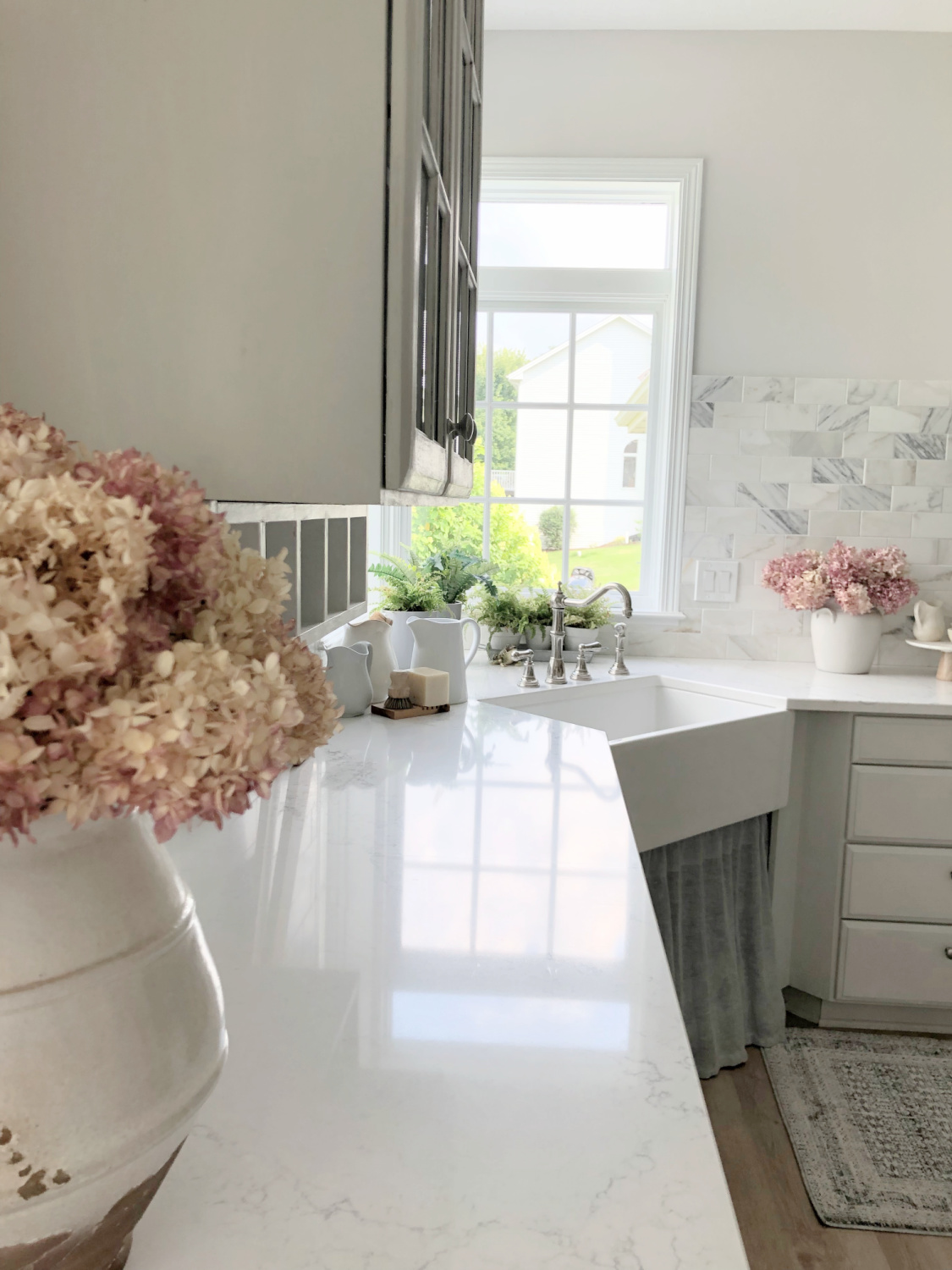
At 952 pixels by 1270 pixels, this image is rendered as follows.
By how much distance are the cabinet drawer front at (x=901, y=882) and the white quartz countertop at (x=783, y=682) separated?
39cm

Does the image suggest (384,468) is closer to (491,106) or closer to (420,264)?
(420,264)

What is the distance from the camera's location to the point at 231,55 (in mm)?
757

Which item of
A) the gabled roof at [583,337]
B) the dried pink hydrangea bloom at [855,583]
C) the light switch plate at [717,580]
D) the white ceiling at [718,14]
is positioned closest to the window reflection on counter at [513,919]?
the dried pink hydrangea bloom at [855,583]

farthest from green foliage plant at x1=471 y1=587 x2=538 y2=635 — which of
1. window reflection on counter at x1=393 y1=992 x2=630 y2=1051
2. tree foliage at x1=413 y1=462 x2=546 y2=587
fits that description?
window reflection on counter at x1=393 y1=992 x2=630 y2=1051

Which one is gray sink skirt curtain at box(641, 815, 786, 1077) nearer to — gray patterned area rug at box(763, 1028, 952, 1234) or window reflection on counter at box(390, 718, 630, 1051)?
gray patterned area rug at box(763, 1028, 952, 1234)

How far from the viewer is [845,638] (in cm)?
292

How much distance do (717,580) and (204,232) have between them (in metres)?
2.60

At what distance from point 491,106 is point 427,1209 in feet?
10.4

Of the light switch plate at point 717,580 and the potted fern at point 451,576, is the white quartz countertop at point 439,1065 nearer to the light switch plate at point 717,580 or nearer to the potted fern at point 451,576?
the potted fern at point 451,576

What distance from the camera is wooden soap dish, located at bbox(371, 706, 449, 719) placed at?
216cm

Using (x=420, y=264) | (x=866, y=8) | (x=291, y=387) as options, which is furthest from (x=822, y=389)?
(x=291, y=387)

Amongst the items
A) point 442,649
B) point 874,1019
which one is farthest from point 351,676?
point 874,1019

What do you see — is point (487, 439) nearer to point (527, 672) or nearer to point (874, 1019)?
point (527, 672)

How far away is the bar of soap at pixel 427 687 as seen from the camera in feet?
7.24
